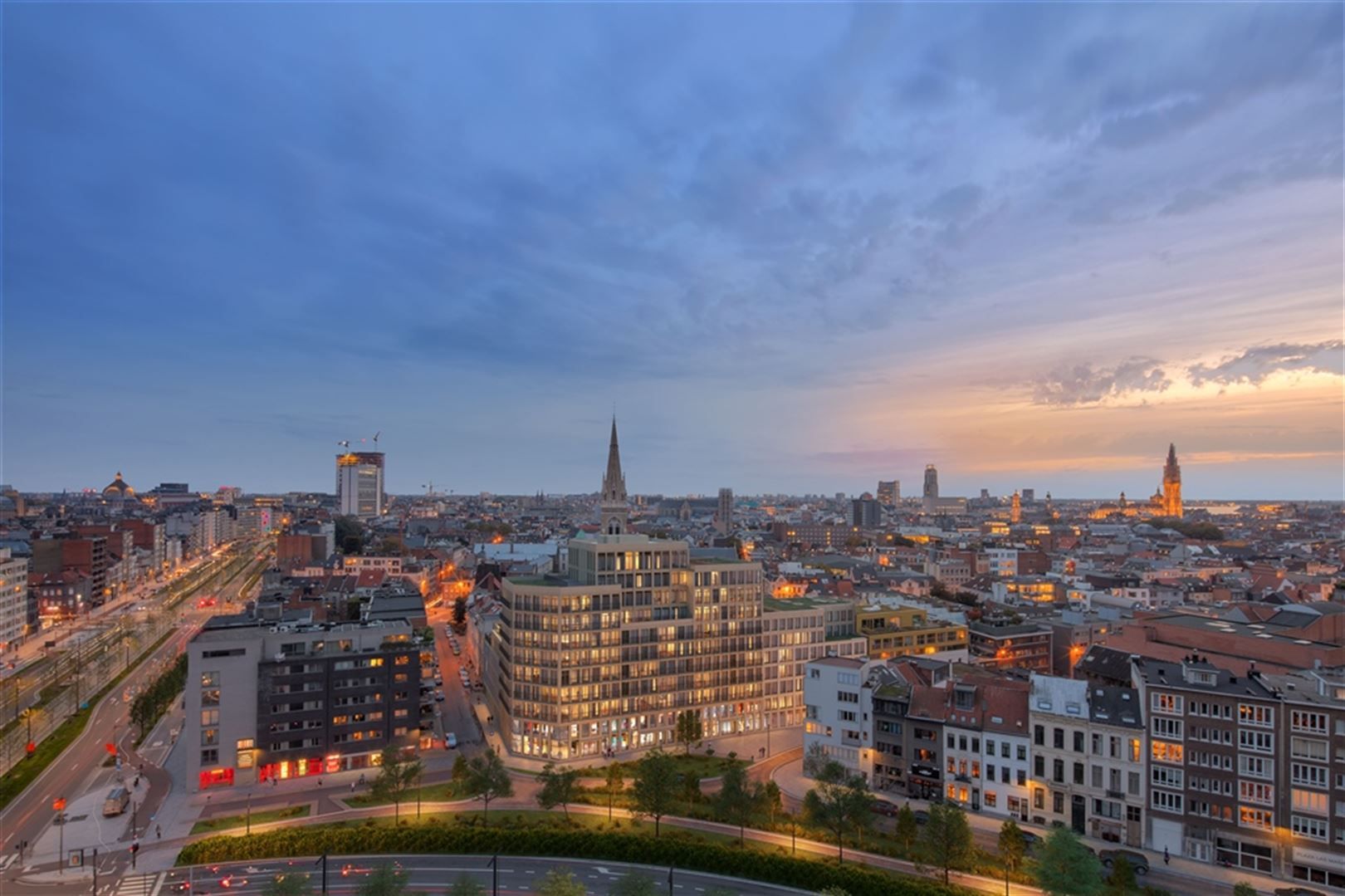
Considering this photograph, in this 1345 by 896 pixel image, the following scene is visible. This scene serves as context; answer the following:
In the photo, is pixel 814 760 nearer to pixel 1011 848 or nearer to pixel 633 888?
pixel 1011 848

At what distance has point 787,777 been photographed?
3211 inches

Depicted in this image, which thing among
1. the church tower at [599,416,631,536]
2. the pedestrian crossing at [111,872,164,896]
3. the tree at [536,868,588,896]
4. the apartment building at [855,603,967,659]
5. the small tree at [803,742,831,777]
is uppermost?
the church tower at [599,416,631,536]

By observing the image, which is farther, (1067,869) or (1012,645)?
(1012,645)

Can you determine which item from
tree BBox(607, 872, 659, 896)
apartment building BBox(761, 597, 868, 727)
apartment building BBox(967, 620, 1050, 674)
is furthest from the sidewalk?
apartment building BBox(967, 620, 1050, 674)

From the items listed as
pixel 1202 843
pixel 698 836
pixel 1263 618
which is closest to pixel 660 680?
pixel 698 836

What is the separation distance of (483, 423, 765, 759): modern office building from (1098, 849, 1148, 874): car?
4515 centimetres

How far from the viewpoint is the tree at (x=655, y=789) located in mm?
66000

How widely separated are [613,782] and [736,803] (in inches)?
533

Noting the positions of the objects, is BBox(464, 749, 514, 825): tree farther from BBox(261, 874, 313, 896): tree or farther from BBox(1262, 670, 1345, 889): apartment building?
BBox(1262, 670, 1345, 889): apartment building

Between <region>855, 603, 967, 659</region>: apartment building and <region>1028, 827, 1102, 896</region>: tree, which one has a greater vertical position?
<region>855, 603, 967, 659</region>: apartment building

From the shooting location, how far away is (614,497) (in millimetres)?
114438

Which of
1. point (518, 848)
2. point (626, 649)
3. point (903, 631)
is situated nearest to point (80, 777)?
point (518, 848)

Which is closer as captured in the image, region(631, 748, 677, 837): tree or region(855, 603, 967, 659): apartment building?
region(631, 748, 677, 837): tree

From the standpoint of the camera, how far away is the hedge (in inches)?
2360
